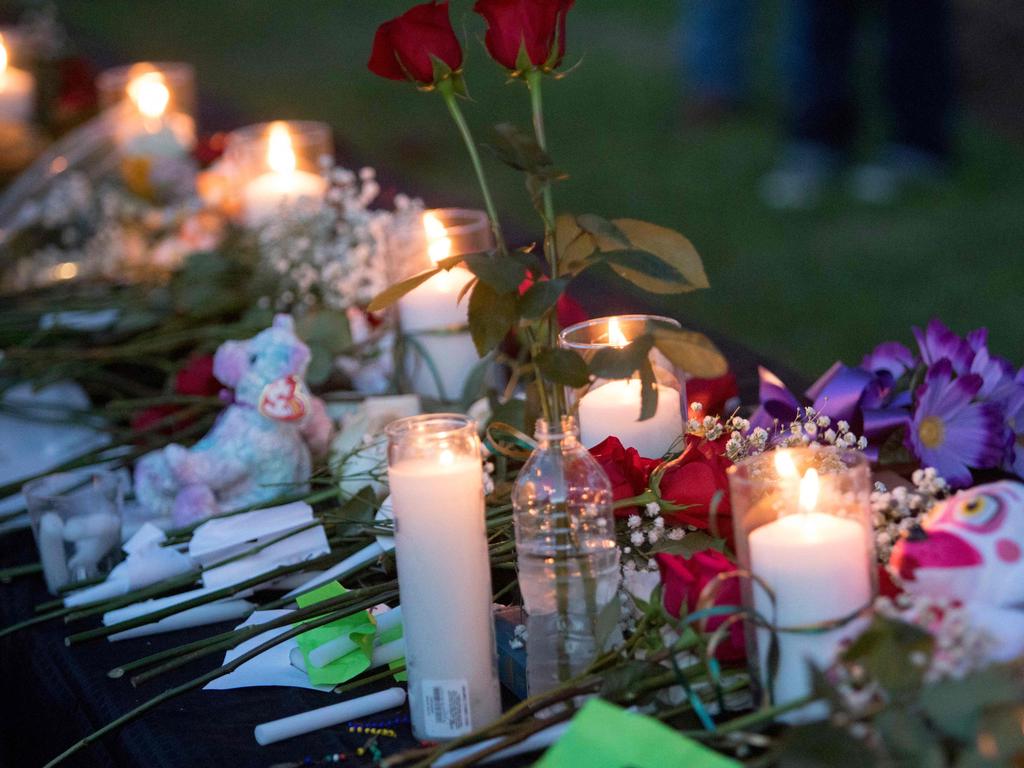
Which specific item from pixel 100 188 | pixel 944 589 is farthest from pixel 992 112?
pixel 944 589

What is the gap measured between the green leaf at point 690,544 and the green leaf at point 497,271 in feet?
0.81

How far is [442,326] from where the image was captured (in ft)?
5.05

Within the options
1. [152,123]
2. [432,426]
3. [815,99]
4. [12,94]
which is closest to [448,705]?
[432,426]

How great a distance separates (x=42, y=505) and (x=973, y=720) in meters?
1.00

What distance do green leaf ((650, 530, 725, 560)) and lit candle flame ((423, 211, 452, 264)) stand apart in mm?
582

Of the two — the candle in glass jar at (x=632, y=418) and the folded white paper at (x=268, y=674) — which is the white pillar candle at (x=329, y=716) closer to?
the folded white paper at (x=268, y=674)

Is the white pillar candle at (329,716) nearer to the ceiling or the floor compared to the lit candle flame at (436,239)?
nearer to the floor

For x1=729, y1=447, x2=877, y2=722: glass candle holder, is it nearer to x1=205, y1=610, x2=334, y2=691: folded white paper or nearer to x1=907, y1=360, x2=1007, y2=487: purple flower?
x1=907, y1=360, x2=1007, y2=487: purple flower

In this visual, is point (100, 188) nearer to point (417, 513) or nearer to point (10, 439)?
point (10, 439)

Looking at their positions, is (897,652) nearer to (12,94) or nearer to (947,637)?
(947,637)

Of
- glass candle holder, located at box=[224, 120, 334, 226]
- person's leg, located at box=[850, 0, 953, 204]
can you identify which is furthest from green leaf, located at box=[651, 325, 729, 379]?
person's leg, located at box=[850, 0, 953, 204]

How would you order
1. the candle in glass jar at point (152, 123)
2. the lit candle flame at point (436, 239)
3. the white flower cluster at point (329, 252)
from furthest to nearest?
the candle in glass jar at point (152, 123)
the white flower cluster at point (329, 252)
the lit candle flame at point (436, 239)

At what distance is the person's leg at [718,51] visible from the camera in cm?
585

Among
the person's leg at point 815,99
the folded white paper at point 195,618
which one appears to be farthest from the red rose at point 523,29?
the person's leg at point 815,99
